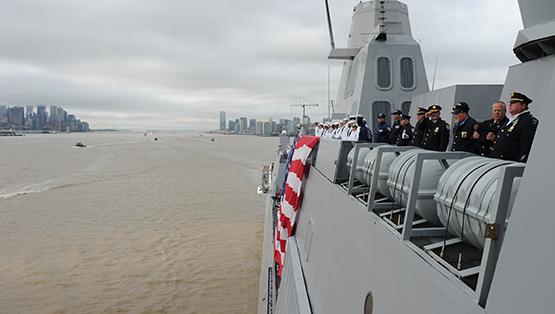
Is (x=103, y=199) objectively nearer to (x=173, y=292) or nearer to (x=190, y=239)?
(x=190, y=239)

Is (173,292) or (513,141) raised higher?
(513,141)

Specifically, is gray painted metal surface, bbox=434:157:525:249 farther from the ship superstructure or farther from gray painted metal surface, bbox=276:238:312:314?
gray painted metal surface, bbox=276:238:312:314

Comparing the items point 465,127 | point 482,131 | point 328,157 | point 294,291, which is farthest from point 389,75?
point 294,291

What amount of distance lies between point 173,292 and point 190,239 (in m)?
4.84

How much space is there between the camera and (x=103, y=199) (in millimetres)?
23219

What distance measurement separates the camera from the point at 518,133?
2975 mm

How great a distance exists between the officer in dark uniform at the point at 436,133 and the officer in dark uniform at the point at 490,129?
0.47 meters

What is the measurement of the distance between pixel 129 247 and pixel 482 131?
41.8 ft

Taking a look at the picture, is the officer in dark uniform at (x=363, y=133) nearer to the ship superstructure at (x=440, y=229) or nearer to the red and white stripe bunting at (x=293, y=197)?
the red and white stripe bunting at (x=293, y=197)

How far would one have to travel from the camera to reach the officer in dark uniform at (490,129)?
145 inches

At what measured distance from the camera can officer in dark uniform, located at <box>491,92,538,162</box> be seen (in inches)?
115

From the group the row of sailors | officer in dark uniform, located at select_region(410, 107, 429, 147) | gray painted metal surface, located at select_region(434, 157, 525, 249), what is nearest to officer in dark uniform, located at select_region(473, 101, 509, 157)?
the row of sailors

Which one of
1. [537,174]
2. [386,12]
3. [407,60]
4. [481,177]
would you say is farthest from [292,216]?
[386,12]

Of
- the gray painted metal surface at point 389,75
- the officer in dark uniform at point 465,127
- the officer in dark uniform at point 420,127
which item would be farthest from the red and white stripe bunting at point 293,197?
the gray painted metal surface at point 389,75
